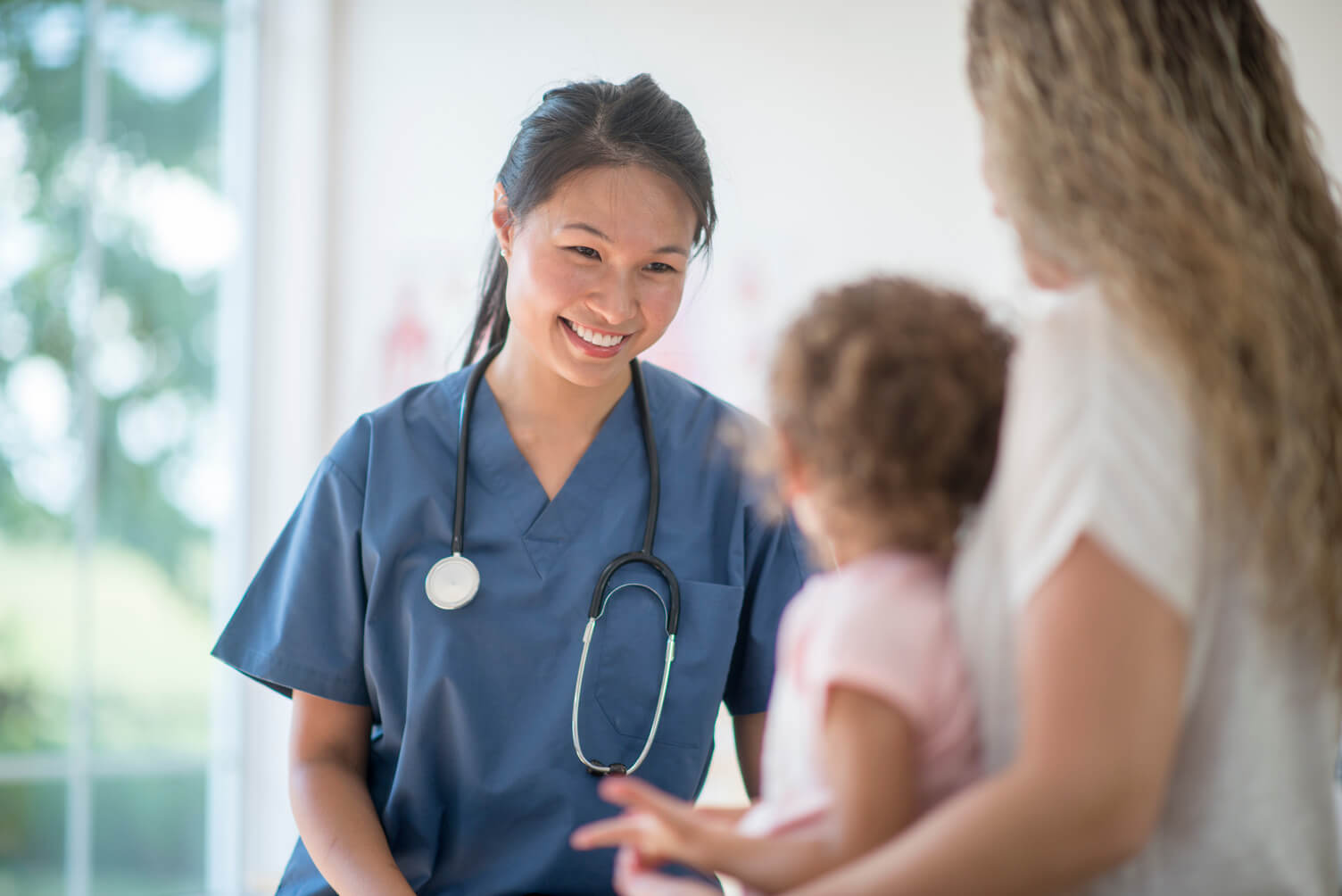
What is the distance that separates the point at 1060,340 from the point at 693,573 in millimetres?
771

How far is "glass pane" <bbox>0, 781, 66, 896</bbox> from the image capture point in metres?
3.32

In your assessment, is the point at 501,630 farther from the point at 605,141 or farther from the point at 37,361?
the point at 37,361

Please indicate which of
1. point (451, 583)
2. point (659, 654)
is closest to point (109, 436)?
point (451, 583)

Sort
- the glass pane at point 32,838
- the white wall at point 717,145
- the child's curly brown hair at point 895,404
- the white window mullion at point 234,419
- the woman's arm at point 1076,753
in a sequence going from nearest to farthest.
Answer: the woman's arm at point 1076,753 < the child's curly brown hair at point 895,404 < the white wall at point 717,145 < the glass pane at point 32,838 < the white window mullion at point 234,419

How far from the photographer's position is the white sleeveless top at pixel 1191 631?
68 centimetres

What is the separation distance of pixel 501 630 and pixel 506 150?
7.34ft

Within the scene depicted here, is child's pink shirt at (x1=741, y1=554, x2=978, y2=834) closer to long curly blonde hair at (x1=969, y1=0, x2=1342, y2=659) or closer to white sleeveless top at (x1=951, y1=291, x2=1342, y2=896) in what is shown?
white sleeveless top at (x1=951, y1=291, x2=1342, y2=896)

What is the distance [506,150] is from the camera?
3275 millimetres

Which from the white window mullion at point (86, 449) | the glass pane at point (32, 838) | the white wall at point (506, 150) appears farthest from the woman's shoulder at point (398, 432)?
the glass pane at point (32, 838)

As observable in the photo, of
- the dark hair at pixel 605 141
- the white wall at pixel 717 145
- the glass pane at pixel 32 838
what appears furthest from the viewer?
the glass pane at pixel 32 838

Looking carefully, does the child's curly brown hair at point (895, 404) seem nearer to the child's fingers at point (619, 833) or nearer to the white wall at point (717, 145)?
the child's fingers at point (619, 833)

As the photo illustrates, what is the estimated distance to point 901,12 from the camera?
3.10 metres

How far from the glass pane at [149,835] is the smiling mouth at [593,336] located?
2.84 meters

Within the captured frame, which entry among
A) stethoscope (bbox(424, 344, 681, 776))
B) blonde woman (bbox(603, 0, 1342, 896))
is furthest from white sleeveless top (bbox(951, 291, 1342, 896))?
stethoscope (bbox(424, 344, 681, 776))
